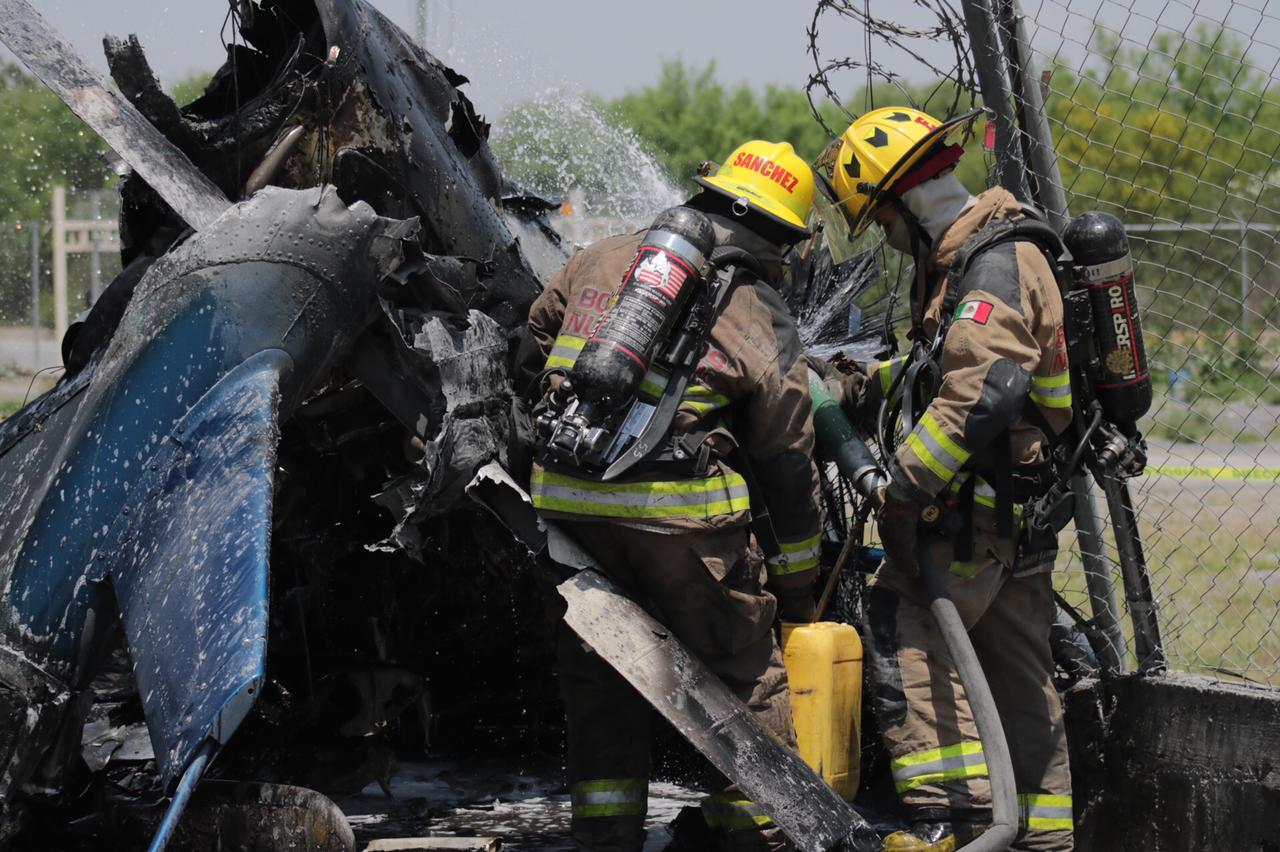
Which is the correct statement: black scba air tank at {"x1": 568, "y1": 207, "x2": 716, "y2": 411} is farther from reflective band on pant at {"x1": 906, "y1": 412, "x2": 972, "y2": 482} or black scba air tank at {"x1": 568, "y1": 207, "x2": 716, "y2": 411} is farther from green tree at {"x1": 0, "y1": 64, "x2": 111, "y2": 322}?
green tree at {"x1": 0, "y1": 64, "x2": 111, "y2": 322}

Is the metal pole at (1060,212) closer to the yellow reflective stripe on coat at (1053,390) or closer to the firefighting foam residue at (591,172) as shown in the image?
the yellow reflective stripe on coat at (1053,390)

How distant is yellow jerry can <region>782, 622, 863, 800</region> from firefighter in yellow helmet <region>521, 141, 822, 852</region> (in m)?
0.06

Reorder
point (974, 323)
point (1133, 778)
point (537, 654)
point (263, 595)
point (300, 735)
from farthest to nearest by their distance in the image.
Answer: point (537, 654), point (300, 735), point (1133, 778), point (974, 323), point (263, 595)

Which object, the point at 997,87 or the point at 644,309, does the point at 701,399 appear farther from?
the point at 997,87

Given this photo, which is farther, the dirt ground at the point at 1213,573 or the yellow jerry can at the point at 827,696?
the dirt ground at the point at 1213,573

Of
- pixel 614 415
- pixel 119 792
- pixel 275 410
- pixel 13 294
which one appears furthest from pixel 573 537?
pixel 13 294

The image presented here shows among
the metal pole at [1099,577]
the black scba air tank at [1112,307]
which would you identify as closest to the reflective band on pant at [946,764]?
the metal pole at [1099,577]

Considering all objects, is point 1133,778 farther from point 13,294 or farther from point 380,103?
point 13,294

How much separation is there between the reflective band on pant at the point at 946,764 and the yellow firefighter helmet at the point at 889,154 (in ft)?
5.42

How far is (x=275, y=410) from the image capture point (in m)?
3.80

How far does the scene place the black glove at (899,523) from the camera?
4148 mm

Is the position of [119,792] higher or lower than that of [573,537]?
lower

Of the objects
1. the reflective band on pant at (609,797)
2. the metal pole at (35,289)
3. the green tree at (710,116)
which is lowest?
the reflective band on pant at (609,797)

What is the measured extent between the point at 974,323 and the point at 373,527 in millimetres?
2312
